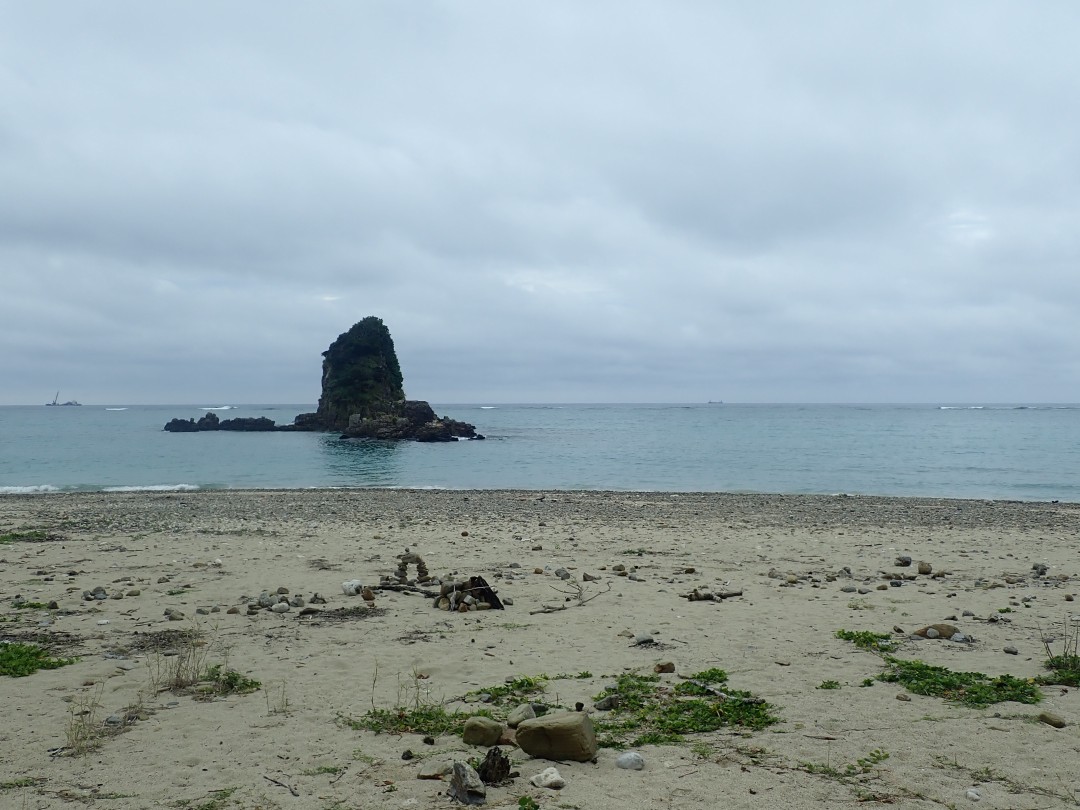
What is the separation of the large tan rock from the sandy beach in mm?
88

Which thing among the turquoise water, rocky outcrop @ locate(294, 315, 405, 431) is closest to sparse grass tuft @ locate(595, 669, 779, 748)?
the turquoise water

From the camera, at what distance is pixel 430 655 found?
26.5 feet

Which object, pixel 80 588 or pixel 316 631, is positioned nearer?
pixel 316 631

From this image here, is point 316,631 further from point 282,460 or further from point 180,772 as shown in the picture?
point 282,460

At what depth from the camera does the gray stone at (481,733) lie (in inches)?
223

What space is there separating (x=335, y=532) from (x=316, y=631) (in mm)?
9628

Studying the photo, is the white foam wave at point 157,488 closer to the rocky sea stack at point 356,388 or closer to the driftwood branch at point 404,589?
the driftwood branch at point 404,589

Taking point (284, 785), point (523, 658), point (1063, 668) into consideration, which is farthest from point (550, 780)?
point (1063, 668)

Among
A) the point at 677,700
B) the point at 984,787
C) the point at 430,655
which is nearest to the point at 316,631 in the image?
the point at 430,655

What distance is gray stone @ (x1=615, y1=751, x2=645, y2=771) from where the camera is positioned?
5.22 m

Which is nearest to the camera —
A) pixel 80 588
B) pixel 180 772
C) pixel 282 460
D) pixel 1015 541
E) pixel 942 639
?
pixel 180 772

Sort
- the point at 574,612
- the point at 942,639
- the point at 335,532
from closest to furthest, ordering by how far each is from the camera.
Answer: the point at 942,639, the point at 574,612, the point at 335,532

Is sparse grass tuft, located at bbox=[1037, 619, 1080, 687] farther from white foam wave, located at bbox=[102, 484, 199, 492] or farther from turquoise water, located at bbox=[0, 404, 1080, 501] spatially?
white foam wave, located at bbox=[102, 484, 199, 492]

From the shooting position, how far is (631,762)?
5238mm
